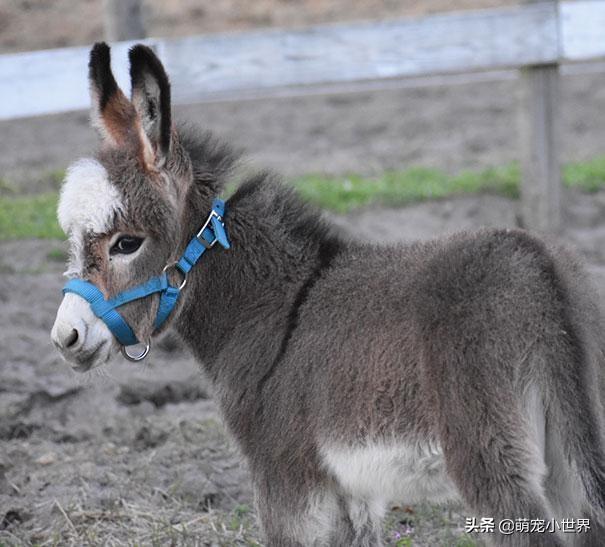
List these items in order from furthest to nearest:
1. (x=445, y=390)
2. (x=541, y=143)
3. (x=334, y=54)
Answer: (x=541, y=143)
(x=334, y=54)
(x=445, y=390)

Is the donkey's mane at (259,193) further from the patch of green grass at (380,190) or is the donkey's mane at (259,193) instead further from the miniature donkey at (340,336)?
the patch of green grass at (380,190)

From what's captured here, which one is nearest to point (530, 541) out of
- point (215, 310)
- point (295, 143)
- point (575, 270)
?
point (575, 270)

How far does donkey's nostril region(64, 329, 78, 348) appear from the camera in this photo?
353cm

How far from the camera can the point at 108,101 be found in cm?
390

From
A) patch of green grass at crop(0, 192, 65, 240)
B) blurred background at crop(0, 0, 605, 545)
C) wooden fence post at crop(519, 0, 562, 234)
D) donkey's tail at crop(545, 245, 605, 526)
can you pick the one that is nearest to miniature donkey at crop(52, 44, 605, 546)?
donkey's tail at crop(545, 245, 605, 526)

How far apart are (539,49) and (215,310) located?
4.56 m

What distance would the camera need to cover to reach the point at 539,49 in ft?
24.9

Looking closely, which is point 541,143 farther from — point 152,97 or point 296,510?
point 296,510

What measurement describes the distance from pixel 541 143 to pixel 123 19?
315 cm

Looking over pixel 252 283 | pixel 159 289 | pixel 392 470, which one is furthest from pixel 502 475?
pixel 159 289

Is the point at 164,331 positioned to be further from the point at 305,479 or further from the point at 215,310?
the point at 305,479

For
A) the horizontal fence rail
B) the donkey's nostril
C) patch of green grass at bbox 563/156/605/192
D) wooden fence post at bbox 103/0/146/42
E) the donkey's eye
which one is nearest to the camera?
the donkey's nostril

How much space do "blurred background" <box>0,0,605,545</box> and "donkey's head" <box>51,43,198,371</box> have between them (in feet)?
1.09

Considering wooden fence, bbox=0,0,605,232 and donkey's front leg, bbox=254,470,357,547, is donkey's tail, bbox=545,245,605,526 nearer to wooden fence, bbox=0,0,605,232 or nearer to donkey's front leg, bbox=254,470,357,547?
donkey's front leg, bbox=254,470,357,547
